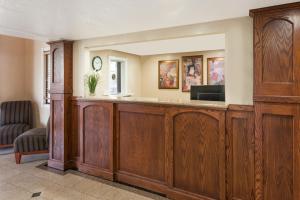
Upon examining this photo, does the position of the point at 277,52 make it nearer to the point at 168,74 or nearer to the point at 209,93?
the point at 209,93

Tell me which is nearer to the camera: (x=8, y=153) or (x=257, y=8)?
(x=257, y=8)

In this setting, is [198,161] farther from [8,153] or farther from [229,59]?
[8,153]

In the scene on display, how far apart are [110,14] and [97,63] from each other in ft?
Result: 8.92

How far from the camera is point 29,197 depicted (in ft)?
8.78

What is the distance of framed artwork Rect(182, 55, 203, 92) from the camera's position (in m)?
5.63

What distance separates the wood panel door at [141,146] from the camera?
9.20ft

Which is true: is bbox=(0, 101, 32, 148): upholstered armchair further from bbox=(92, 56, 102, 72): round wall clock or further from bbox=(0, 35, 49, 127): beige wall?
bbox=(92, 56, 102, 72): round wall clock

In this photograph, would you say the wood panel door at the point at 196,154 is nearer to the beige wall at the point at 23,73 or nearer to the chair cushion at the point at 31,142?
the chair cushion at the point at 31,142

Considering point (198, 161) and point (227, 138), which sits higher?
point (227, 138)

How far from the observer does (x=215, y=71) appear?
5.46 meters

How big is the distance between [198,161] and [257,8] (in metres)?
1.67

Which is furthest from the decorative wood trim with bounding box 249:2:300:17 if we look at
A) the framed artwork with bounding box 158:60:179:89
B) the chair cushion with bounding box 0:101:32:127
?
the chair cushion with bounding box 0:101:32:127

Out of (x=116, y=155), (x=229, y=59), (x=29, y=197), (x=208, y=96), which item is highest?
(x=229, y=59)

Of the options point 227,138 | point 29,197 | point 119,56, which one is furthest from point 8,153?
point 227,138
